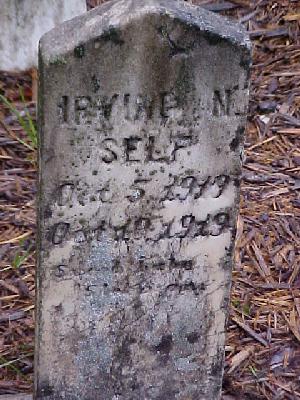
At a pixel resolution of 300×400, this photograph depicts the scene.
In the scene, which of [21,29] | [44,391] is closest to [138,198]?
[44,391]

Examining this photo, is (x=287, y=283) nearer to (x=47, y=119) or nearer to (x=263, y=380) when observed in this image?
(x=263, y=380)

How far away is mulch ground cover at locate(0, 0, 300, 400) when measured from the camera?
3244mm

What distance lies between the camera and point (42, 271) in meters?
2.55

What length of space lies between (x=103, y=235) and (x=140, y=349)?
41cm

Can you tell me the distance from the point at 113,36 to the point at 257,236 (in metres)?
1.69

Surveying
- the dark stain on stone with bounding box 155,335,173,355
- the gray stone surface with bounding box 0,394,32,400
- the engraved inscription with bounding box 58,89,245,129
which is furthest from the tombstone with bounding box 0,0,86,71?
the engraved inscription with bounding box 58,89,245,129

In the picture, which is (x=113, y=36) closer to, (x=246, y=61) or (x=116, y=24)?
(x=116, y=24)

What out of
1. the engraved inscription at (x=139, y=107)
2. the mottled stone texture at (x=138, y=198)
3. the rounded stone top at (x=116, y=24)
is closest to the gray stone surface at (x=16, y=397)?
the mottled stone texture at (x=138, y=198)

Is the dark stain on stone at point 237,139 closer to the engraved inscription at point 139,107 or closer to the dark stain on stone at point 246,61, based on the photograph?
the engraved inscription at point 139,107

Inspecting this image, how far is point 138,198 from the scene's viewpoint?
2.53 m

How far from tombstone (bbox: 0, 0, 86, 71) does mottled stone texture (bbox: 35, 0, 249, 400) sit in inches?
Answer: 88.6

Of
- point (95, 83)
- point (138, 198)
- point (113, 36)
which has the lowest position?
point (138, 198)

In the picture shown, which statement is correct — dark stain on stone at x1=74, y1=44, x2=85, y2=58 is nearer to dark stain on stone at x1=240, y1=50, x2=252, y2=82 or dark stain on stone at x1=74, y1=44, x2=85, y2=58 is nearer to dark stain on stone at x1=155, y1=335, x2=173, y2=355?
dark stain on stone at x1=240, y1=50, x2=252, y2=82

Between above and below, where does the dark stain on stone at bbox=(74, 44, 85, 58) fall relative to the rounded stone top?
below
